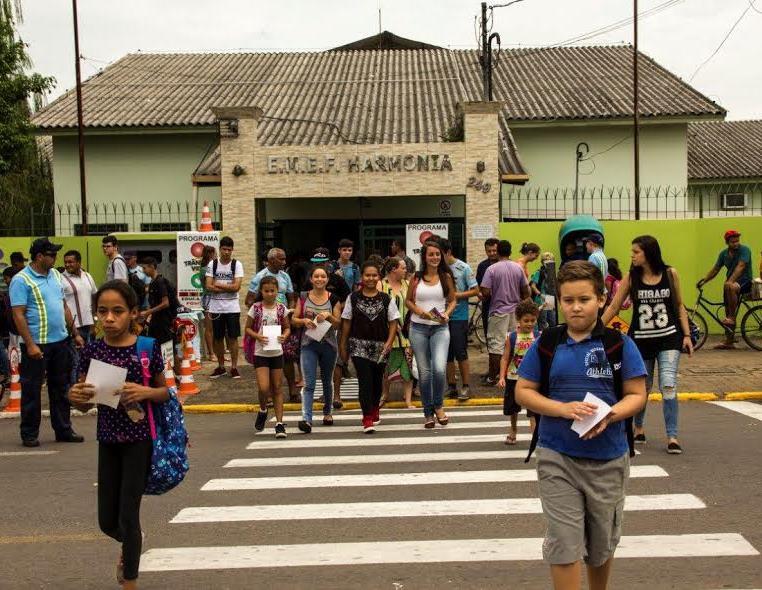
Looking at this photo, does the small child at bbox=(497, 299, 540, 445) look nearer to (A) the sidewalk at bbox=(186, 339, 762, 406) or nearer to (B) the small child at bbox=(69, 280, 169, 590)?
(A) the sidewalk at bbox=(186, 339, 762, 406)

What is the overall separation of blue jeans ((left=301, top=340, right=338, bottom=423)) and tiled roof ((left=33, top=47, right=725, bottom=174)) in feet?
41.4

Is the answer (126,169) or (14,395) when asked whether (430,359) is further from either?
(126,169)

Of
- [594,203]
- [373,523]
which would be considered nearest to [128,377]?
[373,523]

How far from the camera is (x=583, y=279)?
14.8 ft

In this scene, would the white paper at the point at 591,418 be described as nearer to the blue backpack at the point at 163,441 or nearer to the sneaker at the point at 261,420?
the blue backpack at the point at 163,441

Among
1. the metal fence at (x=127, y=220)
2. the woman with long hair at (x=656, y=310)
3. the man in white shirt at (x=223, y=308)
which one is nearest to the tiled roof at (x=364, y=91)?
the metal fence at (x=127, y=220)

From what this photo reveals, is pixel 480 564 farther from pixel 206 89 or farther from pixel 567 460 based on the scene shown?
pixel 206 89

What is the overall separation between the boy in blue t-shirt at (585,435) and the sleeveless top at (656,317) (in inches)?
171

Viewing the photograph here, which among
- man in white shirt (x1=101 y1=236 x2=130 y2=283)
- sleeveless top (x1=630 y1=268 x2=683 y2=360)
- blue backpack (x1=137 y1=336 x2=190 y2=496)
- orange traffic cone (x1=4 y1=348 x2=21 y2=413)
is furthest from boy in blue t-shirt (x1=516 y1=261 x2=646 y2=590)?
man in white shirt (x1=101 y1=236 x2=130 y2=283)

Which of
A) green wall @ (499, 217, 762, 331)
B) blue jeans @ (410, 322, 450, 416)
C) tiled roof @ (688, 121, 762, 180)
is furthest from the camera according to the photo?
tiled roof @ (688, 121, 762, 180)

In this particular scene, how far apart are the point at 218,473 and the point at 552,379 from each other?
15.9 feet

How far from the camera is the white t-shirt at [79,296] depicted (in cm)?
1326

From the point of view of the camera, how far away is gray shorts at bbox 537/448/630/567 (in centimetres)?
442

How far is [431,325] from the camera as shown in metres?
10.8
